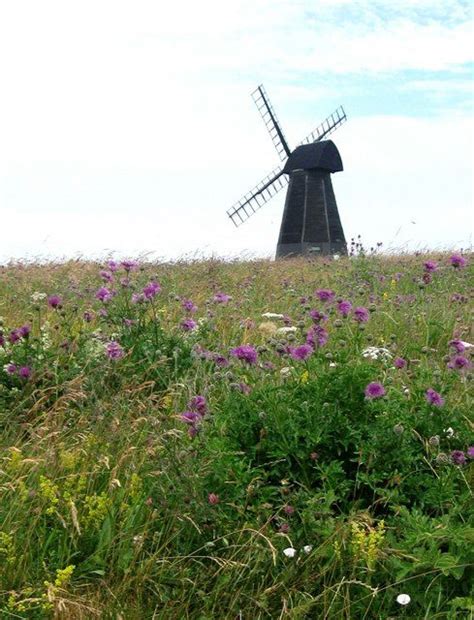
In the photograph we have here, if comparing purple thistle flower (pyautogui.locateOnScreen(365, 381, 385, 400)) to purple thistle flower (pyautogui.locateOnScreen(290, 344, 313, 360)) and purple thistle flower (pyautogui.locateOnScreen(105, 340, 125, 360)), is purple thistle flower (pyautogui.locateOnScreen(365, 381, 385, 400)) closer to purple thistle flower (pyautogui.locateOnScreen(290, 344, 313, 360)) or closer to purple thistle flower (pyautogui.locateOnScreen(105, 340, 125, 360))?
purple thistle flower (pyautogui.locateOnScreen(290, 344, 313, 360))

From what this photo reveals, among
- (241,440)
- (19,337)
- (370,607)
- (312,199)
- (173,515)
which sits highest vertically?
(312,199)

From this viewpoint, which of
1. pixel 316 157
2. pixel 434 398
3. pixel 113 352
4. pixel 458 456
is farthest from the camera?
pixel 316 157

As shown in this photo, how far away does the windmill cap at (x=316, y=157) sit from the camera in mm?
30219

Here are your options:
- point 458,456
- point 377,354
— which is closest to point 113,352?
point 377,354

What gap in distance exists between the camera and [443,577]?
3.11 meters

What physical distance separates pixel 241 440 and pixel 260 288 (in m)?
7.09

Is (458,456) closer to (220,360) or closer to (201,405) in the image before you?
(201,405)

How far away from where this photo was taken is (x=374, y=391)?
3.58 meters

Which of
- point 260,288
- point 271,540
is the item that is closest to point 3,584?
point 271,540

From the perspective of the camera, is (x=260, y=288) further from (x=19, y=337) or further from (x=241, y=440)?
(x=241, y=440)

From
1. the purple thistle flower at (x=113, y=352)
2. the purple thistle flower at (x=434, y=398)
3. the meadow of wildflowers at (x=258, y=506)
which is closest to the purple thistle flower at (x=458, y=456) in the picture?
the meadow of wildflowers at (x=258, y=506)

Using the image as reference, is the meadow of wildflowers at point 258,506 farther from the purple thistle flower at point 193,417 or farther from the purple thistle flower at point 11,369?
the purple thistle flower at point 11,369

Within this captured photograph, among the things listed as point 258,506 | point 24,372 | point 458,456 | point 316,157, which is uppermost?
point 316,157

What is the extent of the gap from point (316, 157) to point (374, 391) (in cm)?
2749
